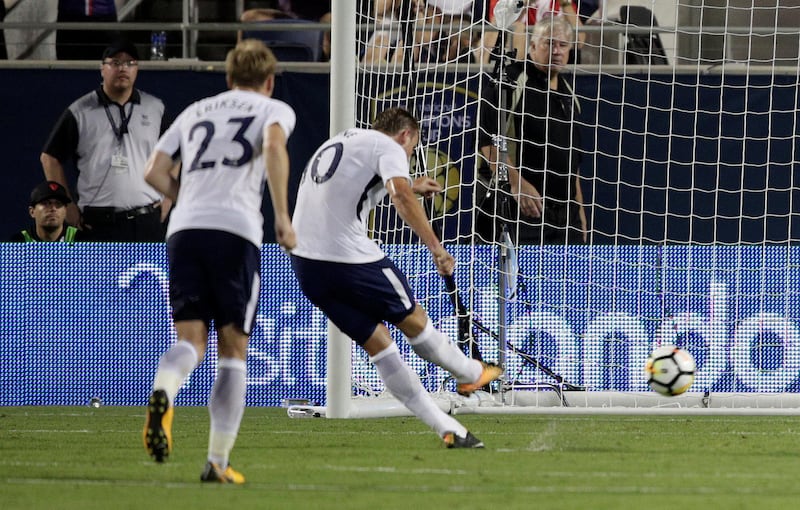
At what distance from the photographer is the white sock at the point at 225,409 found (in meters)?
5.93

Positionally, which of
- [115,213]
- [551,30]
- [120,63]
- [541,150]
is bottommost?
[115,213]

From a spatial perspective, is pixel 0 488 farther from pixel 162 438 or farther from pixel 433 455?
pixel 433 455

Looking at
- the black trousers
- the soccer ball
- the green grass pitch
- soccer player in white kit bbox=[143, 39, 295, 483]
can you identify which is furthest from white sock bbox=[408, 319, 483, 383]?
the black trousers

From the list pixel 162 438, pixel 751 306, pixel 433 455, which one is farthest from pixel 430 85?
pixel 162 438

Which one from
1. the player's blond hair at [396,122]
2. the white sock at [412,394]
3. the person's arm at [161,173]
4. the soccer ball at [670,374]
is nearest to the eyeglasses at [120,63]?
the player's blond hair at [396,122]

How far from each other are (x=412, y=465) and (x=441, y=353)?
122 cm

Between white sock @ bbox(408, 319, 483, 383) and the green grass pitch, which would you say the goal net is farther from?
white sock @ bbox(408, 319, 483, 383)

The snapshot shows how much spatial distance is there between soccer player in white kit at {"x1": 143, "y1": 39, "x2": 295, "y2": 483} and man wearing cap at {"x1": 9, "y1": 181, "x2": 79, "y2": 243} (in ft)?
17.9

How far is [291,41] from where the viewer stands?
46.2 ft

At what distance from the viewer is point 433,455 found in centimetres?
721

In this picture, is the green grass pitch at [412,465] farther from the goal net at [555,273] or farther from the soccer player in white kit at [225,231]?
the goal net at [555,273]

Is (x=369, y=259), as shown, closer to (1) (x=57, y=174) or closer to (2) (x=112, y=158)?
(2) (x=112, y=158)

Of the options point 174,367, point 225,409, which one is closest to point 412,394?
point 225,409

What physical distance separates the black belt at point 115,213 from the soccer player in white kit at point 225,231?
5769 millimetres
